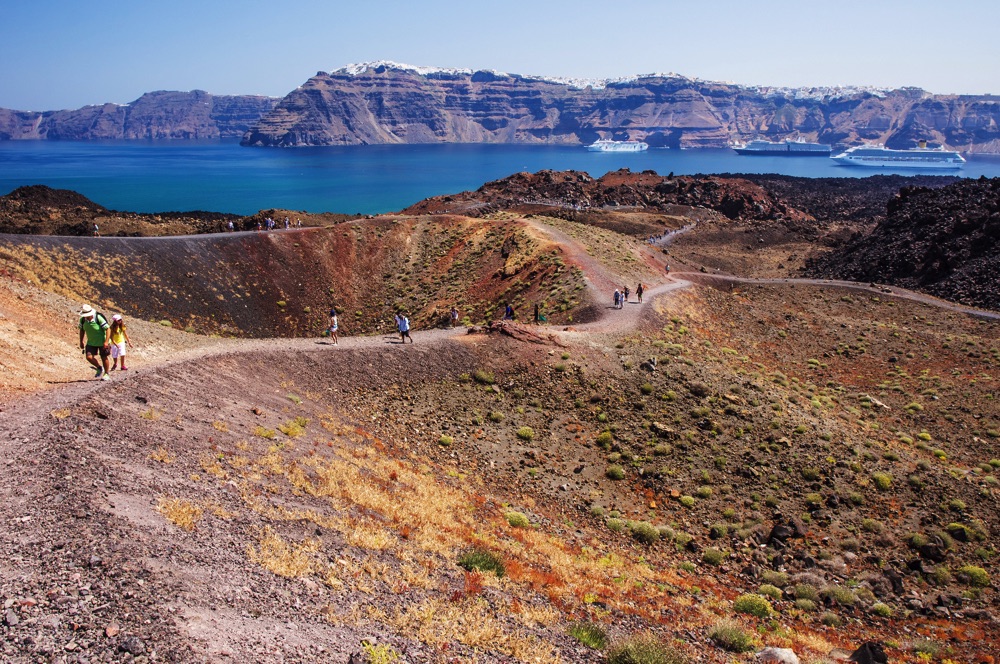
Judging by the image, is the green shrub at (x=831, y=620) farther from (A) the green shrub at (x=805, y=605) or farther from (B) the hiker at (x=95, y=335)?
(B) the hiker at (x=95, y=335)

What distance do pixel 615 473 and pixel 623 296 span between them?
21349 millimetres

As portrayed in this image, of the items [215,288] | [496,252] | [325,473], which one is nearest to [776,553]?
[325,473]

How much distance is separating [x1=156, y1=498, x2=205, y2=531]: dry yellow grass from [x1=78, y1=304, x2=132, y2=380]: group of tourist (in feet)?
25.5

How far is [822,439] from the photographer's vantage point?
26031 mm

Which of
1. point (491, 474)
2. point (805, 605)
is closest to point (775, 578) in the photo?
point (805, 605)

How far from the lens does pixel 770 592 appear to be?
17.9 m

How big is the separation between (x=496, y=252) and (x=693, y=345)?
22.5m

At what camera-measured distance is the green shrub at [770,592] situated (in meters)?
17.9

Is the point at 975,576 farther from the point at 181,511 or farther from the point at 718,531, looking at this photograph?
the point at 181,511

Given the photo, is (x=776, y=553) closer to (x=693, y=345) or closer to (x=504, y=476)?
(x=504, y=476)

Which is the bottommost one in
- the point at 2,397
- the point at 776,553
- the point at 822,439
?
the point at 776,553

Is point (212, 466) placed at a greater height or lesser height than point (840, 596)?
greater

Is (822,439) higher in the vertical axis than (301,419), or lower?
lower

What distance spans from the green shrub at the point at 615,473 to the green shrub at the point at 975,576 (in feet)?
36.2
